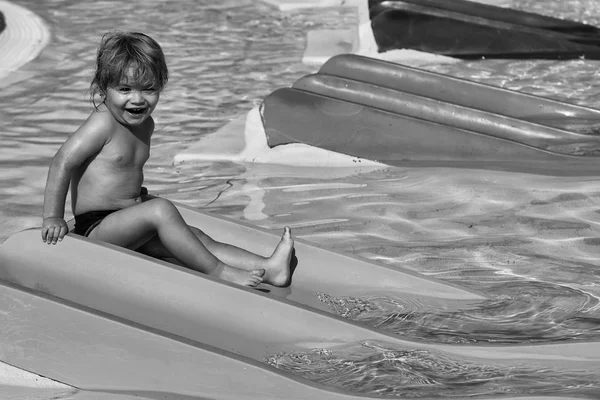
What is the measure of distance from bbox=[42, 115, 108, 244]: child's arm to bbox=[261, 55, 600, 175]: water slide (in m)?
2.24

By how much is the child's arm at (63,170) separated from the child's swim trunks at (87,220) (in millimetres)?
115

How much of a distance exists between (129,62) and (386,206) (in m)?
1.82

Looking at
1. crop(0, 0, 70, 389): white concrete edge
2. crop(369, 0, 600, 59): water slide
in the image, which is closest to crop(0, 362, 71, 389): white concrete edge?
crop(0, 0, 70, 389): white concrete edge

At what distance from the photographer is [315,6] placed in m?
10.2

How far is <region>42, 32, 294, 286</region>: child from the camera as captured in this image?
10.3ft

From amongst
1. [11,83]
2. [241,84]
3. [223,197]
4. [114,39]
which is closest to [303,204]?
[223,197]

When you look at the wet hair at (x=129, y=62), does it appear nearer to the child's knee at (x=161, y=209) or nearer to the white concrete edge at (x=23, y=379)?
the child's knee at (x=161, y=209)

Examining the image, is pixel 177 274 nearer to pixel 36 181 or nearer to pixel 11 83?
pixel 36 181

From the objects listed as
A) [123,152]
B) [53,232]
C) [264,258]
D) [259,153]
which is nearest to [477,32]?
[259,153]

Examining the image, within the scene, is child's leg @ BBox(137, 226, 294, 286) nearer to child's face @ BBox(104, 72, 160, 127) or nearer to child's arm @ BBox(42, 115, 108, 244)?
child's arm @ BBox(42, 115, 108, 244)

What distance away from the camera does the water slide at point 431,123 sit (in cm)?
507

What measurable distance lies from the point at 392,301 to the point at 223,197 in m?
1.68

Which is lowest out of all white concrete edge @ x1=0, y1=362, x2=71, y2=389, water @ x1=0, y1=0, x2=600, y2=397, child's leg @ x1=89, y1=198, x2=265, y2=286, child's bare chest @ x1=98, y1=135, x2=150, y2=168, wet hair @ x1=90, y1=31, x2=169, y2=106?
water @ x1=0, y1=0, x2=600, y2=397

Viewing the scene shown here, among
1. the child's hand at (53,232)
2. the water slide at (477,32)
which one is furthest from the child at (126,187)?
the water slide at (477,32)
